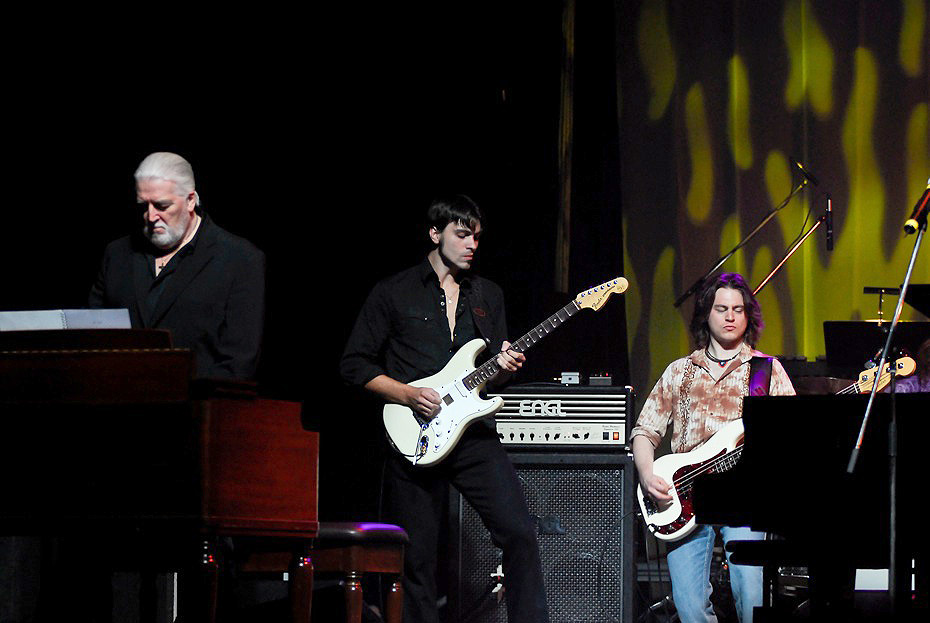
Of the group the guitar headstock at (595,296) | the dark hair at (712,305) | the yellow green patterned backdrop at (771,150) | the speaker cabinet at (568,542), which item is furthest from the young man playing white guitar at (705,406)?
the yellow green patterned backdrop at (771,150)

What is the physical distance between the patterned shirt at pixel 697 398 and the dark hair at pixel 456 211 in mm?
1102

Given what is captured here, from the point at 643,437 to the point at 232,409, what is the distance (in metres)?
2.54

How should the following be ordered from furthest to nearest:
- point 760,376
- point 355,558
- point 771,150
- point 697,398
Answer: point 771,150
point 697,398
point 760,376
point 355,558

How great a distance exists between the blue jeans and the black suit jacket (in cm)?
216

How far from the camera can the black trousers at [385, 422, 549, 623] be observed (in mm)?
4688

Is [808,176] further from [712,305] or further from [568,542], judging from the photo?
[568,542]

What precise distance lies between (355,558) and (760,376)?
1.88 m

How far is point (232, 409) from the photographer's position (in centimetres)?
283

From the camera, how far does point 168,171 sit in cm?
348

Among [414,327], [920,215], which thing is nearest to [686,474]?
[414,327]

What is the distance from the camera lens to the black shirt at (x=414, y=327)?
4859mm

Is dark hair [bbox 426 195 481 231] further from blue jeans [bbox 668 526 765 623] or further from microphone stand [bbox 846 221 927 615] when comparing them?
microphone stand [bbox 846 221 927 615]

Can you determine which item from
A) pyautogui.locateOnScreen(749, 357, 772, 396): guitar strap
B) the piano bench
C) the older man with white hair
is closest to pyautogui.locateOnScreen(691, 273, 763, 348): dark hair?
pyautogui.locateOnScreen(749, 357, 772, 396): guitar strap

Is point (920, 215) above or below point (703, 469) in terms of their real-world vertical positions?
above
